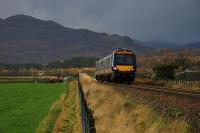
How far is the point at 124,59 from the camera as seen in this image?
160 feet

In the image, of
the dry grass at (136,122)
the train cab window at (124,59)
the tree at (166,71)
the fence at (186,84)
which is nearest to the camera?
the dry grass at (136,122)

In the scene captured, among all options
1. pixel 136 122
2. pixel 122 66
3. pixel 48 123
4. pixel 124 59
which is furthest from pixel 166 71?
pixel 136 122

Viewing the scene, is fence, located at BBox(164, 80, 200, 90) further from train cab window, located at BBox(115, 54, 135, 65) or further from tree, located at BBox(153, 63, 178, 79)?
tree, located at BBox(153, 63, 178, 79)

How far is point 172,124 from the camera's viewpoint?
13.1 m

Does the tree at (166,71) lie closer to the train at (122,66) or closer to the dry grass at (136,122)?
the train at (122,66)

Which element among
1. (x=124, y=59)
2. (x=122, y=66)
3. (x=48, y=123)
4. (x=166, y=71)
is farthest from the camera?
(x=166, y=71)

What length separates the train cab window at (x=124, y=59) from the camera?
48384mm

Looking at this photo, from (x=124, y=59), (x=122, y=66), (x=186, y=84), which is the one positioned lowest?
(x=186, y=84)

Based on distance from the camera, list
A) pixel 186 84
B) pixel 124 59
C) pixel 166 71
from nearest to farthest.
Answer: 1. pixel 186 84
2. pixel 124 59
3. pixel 166 71

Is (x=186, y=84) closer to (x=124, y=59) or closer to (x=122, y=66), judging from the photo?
(x=122, y=66)

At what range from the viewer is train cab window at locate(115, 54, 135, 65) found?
48.4 metres

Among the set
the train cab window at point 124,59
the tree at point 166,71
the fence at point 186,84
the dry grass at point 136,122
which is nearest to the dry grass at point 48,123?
the dry grass at point 136,122

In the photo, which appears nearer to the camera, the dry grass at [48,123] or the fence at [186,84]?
the dry grass at [48,123]

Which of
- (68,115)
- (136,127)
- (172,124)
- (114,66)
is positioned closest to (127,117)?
(136,127)
